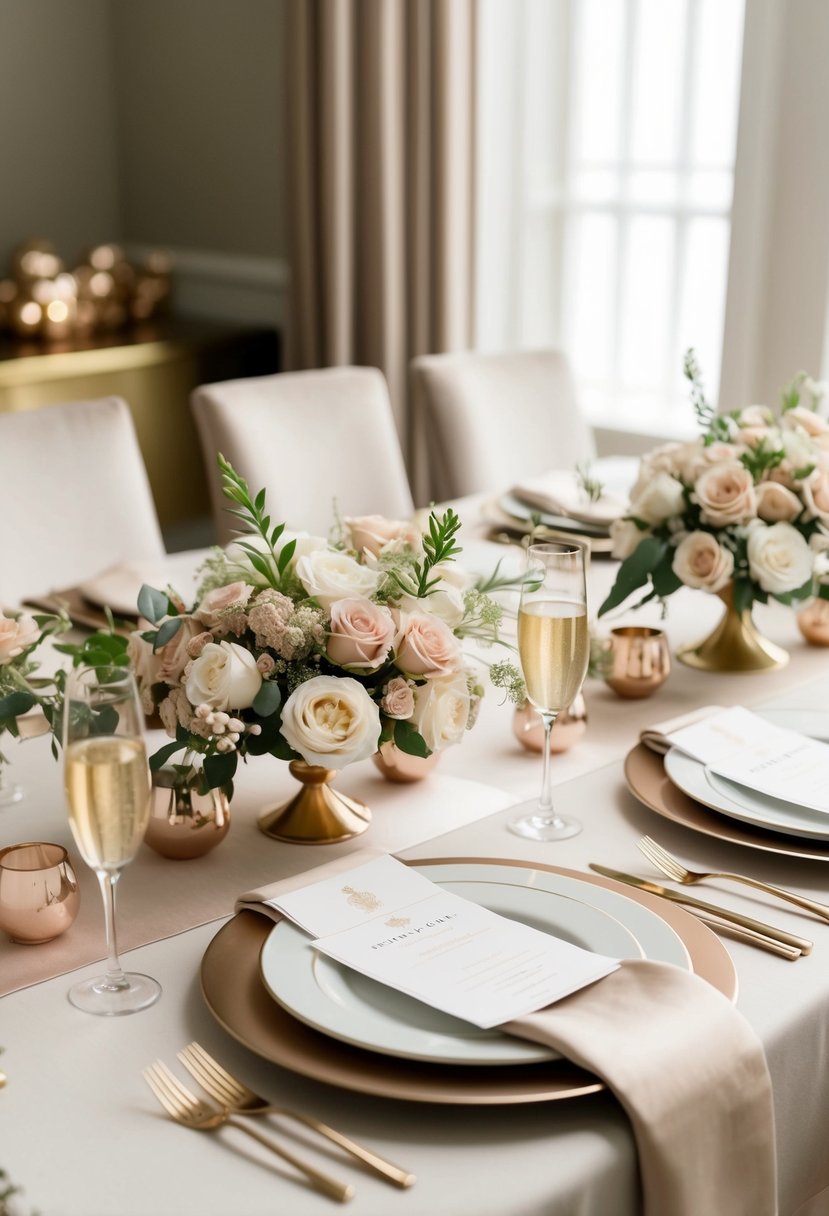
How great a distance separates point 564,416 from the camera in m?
2.68

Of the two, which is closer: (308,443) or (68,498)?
(68,498)

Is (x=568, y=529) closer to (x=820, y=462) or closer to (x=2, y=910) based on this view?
(x=820, y=462)

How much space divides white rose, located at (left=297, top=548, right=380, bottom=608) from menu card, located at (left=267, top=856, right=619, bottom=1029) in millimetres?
221

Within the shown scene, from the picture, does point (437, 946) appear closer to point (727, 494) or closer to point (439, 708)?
point (439, 708)

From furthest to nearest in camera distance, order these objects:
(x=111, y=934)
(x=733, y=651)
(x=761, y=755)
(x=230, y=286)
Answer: (x=230, y=286) → (x=733, y=651) → (x=761, y=755) → (x=111, y=934)

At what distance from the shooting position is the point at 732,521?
148 centimetres

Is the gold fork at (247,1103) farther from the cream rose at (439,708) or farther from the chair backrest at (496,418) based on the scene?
the chair backrest at (496,418)

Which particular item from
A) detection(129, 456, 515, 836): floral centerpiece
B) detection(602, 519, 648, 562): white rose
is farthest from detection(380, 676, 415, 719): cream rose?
detection(602, 519, 648, 562): white rose

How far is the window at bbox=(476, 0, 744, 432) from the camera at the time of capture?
3.22 meters

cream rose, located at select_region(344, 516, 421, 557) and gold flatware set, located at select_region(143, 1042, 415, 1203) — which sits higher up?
cream rose, located at select_region(344, 516, 421, 557)

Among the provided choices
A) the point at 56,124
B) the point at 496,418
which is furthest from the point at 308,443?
the point at 56,124

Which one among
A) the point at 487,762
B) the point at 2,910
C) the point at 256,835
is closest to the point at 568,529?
the point at 487,762

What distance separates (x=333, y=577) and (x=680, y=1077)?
18.8 inches

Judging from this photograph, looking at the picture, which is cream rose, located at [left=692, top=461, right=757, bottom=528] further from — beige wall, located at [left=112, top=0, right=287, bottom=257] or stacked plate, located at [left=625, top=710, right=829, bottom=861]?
beige wall, located at [left=112, top=0, right=287, bottom=257]
